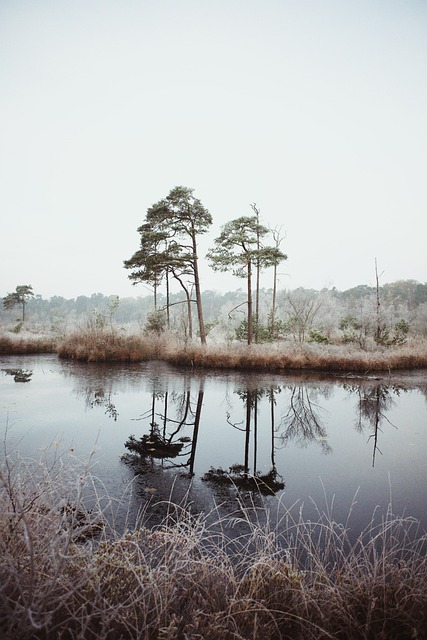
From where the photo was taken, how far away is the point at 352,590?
239 cm

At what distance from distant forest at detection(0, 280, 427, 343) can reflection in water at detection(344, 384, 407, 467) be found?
20.5 feet

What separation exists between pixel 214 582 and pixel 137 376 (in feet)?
36.2

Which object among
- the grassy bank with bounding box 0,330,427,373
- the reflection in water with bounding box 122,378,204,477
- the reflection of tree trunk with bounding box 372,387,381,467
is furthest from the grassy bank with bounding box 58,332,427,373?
the reflection in water with bounding box 122,378,204,477

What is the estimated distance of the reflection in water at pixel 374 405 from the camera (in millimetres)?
7582

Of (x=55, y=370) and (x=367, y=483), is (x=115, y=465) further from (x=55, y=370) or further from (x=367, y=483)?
(x=55, y=370)

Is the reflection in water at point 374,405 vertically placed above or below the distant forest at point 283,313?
below

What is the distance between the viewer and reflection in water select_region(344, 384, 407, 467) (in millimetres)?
7582

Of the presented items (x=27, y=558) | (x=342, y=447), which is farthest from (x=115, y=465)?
(x=342, y=447)

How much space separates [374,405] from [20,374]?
12.6 metres

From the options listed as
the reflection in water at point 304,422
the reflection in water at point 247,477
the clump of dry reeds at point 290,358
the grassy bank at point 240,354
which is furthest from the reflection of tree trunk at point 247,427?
the grassy bank at point 240,354

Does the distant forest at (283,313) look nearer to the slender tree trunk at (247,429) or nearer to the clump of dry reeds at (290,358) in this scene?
the clump of dry reeds at (290,358)

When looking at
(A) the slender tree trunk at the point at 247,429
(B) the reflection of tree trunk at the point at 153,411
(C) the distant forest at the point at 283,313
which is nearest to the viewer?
(A) the slender tree trunk at the point at 247,429

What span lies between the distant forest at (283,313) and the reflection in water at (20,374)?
5316mm

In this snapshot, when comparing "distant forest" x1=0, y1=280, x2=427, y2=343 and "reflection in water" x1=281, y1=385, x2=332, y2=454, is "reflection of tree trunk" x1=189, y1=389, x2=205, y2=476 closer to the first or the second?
"reflection in water" x1=281, y1=385, x2=332, y2=454
